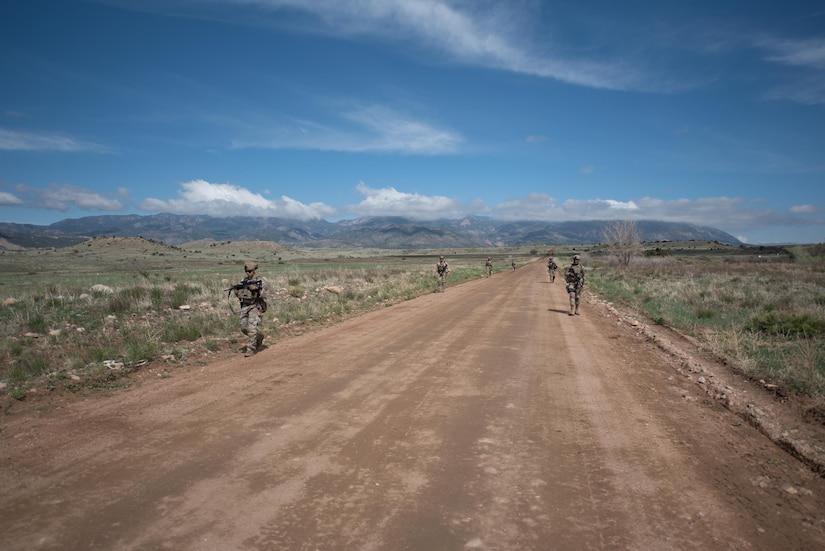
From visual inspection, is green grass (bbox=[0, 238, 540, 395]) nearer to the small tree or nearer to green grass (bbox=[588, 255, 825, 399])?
green grass (bbox=[588, 255, 825, 399])

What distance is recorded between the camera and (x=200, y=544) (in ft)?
10.2

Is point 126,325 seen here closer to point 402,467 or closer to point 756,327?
point 402,467

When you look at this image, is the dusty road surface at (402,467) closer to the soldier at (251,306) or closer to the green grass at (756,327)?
the soldier at (251,306)

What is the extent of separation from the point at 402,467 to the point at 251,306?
6674mm

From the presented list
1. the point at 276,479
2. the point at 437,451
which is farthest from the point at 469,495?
the point at 276,479

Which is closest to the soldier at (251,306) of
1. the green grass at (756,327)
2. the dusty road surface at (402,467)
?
the dusty road surface at (402,467)

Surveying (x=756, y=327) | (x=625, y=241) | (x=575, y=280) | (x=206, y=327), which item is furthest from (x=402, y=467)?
(x=625, y=241)

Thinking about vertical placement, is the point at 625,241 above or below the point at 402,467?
above

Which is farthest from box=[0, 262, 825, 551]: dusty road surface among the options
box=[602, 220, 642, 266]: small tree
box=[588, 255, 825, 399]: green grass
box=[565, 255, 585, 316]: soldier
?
box=[602, 220, 642, 266]: small tree

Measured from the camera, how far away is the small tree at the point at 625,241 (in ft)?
200

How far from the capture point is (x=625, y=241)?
6144cm

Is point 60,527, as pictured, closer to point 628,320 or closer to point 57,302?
point 628,320

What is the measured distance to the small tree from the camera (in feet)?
200

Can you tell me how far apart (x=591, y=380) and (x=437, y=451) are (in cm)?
406
